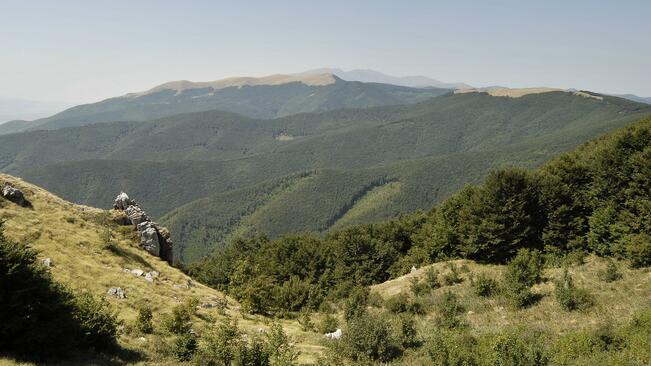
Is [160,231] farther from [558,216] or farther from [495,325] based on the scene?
→ [558,216]

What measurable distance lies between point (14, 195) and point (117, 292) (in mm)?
16857

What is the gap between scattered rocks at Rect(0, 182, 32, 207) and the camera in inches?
1447

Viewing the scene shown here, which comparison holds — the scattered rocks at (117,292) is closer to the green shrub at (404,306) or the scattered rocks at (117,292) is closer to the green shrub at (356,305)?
the green shrub at (356,305)

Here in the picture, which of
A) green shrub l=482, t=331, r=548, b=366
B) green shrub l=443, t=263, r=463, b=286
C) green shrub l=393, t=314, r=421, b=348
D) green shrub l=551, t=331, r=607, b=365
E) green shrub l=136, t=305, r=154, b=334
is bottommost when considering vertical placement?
green shrub l=443, t=263, r=463, b=286

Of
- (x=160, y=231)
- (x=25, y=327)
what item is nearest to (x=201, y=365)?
(x=25, y=327)

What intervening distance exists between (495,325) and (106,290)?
27642 mm

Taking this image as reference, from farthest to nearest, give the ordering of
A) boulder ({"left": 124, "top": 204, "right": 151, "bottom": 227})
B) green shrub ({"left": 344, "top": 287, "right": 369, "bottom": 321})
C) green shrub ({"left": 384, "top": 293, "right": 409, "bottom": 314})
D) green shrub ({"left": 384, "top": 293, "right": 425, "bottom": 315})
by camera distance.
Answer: boulder ({"left": 124, "top": 204, "right": 151, "bottom": 227}) < green shrub ({"left": 384, "top": 293, "right": 409, "bottom": 314}) < green shrub ({"left": 384, "top": 293, "right": 425, "bottom": 315}) < green shrub ({"left": 344, "top": 287, "right": 369, "bottom": 321})

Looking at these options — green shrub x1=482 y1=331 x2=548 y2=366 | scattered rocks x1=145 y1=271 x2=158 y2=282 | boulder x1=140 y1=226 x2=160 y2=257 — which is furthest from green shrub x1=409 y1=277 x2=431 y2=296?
boulder x1=140 y1=226 x2=160 y2=257

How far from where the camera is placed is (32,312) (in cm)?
1636

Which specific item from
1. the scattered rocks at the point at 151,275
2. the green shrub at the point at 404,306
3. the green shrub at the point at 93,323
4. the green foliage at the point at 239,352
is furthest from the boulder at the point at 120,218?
the green shrub at the point at 404,306

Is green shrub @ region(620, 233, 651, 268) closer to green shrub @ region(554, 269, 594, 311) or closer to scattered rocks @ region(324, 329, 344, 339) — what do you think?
green shrub @ region(554, 269, 594, 311)

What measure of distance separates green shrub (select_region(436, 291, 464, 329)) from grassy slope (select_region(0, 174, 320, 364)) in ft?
27.6

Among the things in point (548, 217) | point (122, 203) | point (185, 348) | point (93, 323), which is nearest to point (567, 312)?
point (548, 217)

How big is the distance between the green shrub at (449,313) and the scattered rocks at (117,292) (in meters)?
22.9
